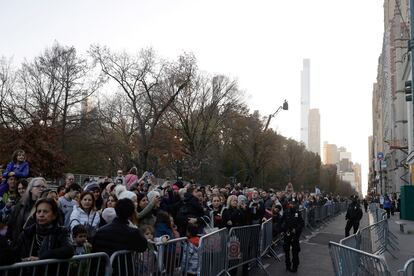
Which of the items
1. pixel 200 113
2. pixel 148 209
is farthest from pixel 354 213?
pixel 200 113

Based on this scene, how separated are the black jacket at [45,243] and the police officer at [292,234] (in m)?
8.33

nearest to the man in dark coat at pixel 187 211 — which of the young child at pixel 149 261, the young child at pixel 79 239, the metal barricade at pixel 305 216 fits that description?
the young child at pixel 149 261

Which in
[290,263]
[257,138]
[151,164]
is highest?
[257,138]

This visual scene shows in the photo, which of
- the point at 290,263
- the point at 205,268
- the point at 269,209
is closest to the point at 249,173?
the point at 269,209

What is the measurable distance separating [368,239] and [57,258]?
9.55 metres

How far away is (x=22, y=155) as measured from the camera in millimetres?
9984

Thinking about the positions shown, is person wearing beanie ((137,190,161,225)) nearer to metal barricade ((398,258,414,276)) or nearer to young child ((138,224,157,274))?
young child ((138,224,157,274))

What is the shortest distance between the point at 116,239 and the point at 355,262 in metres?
3.35

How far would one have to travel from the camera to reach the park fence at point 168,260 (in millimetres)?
4555

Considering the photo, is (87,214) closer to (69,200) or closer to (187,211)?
(69,200)

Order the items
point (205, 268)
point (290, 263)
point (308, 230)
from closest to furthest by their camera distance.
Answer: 1. point (205, 268)
2. point (290, 263)
3. point (308, 230)

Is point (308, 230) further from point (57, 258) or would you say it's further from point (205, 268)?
point (57, 258)

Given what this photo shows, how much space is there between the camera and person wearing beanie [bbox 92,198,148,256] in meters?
5.46

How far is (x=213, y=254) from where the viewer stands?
336 inches
